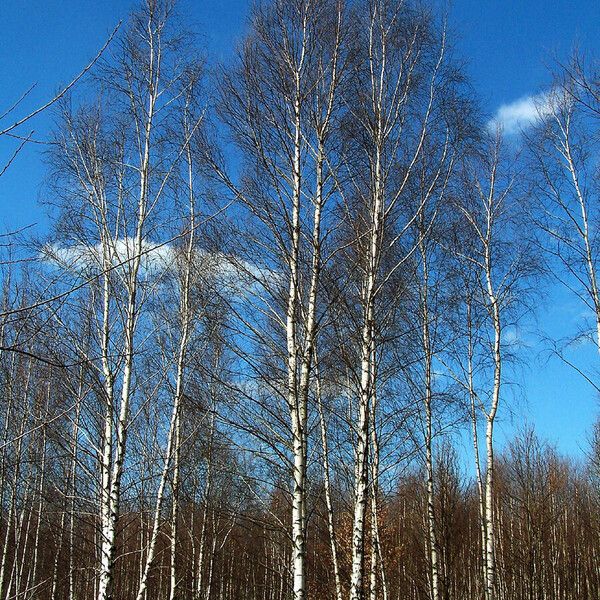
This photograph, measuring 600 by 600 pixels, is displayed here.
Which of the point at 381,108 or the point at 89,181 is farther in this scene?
the point at 89,181

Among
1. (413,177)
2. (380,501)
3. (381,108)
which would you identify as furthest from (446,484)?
(381,108)

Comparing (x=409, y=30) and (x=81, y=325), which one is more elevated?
(x=409, y=30)

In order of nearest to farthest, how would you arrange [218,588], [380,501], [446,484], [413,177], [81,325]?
[413,177] < [81,325] < [380,501] < [446,484] < [218,588]

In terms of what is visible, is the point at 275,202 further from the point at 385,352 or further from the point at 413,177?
the point at 385,352

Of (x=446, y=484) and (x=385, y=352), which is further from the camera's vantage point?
(x=446, y=484)

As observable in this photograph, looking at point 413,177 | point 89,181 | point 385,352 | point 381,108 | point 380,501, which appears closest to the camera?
point 381,108

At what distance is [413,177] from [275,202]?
242cm

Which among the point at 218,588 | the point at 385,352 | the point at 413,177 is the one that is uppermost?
the point at 413,177

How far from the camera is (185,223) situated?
Answer: 10.2 meters

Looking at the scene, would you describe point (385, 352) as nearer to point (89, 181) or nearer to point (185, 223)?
point (185, 223)

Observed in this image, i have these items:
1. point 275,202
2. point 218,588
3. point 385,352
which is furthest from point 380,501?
point 218,588

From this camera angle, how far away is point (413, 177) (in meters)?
8.46

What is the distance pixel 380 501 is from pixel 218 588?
18348mm

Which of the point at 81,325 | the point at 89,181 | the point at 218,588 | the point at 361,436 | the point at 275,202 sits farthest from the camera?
the point at 218,588
